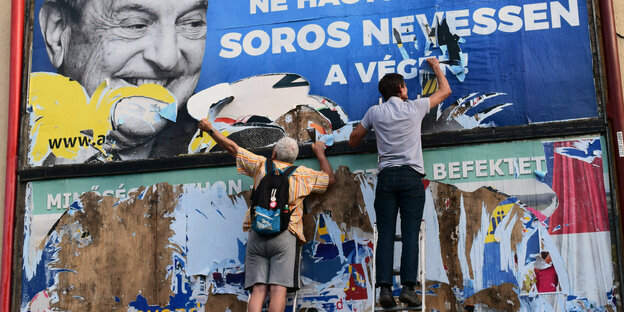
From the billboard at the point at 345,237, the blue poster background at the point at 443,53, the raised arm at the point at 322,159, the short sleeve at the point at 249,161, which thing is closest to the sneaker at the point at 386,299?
the billboard at the point at 345,237

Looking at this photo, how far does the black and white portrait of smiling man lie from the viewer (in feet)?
23.3

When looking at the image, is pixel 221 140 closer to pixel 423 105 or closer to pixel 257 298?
pixel 257 298

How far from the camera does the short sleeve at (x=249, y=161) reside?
647 centimetres

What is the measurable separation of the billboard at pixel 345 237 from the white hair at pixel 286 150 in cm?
30

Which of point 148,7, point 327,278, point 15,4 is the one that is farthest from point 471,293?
point 15,4

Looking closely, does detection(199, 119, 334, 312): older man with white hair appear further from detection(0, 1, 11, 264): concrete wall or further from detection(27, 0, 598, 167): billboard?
detection(0, 1, 11, 264): concrete wall

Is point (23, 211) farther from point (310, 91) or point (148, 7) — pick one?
point (310, 91)

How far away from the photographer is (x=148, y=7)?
287 inches

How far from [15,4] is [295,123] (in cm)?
301

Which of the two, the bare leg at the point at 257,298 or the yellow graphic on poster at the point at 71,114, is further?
the yellow graphic on poster at the point at 71,114

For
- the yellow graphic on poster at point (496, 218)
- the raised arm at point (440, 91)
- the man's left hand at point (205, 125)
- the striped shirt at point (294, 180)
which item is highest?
the raised arm at point (440, 91)

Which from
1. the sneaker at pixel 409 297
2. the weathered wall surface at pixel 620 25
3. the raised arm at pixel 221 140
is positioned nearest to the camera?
the sneaker at pixel 409 297

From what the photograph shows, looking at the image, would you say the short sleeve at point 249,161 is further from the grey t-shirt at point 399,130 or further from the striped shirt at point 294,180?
the grey t-shirt at point 399,130

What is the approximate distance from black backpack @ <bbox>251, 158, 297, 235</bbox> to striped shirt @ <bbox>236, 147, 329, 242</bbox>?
0.07m
